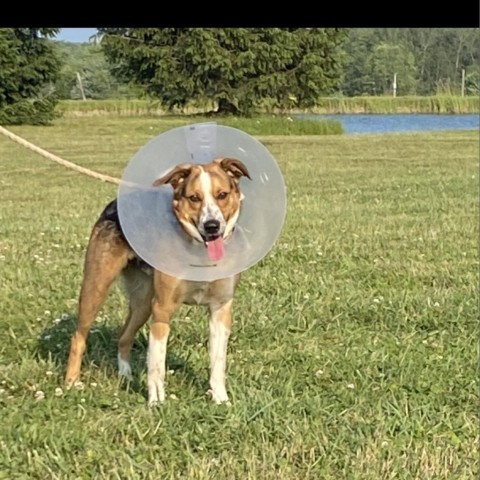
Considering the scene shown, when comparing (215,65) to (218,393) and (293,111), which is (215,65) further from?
(218,393)

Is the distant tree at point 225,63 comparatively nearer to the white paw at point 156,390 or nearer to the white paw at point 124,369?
the white paw at point 124,369

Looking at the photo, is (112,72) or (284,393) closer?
(284,393)

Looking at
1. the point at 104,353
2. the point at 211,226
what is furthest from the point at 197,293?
the point at 104,353

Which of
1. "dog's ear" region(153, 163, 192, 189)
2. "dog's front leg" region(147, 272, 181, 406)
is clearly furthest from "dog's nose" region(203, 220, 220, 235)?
"dog's front leg" region(147, 272, 181, 406)

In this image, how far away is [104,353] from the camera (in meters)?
4.77

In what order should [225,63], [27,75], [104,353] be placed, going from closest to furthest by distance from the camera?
[104,353]
[27,75]
[225,63]

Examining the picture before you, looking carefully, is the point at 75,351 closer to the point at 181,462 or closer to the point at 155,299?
the point at 155,299

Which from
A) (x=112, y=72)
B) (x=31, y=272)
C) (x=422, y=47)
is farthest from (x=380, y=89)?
(x=31, y=272)

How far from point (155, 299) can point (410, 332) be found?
1.78 m

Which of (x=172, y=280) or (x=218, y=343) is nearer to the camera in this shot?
(x=172, y=280)

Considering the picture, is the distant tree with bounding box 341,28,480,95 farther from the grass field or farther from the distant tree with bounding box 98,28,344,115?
the grass field

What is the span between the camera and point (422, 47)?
292ft

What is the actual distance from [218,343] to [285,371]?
51 cm
